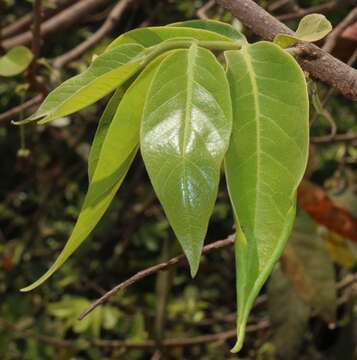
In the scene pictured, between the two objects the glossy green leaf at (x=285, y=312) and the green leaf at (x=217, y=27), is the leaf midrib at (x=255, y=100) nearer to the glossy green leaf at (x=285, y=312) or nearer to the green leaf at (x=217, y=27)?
the green leaf at (x=217, y=27)

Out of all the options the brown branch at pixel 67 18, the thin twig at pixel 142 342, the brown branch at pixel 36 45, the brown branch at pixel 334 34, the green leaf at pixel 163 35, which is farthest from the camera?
the thin twig at pixel 142 342

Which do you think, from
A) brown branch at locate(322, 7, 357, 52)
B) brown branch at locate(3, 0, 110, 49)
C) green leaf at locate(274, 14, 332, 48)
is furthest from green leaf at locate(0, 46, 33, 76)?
green leaf at locate(274, 14, 332, 48)

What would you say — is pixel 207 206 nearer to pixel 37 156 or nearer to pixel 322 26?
pixel 322 26

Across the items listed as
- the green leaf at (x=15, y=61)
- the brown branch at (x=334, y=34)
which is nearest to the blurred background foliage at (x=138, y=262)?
the green leaf at (x=15, y=61)

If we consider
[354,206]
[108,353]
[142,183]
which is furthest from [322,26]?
[142,183]

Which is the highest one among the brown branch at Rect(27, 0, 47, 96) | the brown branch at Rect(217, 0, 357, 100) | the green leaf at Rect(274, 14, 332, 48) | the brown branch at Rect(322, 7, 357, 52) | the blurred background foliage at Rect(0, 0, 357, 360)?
the green leaf at Rect(274, 14, 332, 48)

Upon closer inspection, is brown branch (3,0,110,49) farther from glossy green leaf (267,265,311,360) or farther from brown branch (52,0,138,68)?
glossy green leaf (267,265,311,360)
